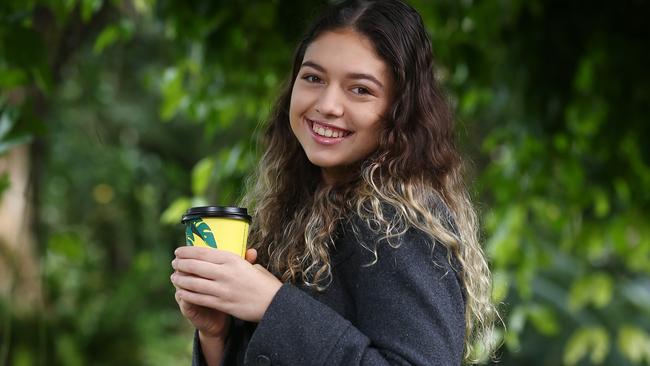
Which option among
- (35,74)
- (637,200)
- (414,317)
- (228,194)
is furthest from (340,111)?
(637,200)

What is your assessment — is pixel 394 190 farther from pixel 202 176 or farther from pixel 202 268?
pixel 202 176

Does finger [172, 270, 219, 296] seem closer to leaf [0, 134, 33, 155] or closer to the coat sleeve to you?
the coat sleeve

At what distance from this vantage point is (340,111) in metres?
1.24

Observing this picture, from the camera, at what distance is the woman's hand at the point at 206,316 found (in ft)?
3.96

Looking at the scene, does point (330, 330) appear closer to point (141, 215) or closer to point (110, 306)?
point (110, 306)

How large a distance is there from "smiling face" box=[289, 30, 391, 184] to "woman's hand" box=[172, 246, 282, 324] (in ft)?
0.73

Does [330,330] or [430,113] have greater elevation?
[430,113]

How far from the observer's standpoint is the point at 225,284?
1.14 meters

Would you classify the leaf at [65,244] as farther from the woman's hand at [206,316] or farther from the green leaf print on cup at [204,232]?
the green leaf print on cup at [204,232]

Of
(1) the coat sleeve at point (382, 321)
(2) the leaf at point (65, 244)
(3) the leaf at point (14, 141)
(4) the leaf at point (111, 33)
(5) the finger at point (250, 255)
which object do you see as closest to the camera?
(1) the coat sleeve at point (382, 321)

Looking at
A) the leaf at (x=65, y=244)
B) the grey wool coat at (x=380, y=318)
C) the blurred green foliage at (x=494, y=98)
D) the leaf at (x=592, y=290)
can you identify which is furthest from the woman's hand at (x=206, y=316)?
the leaf at (x=592, y=290)

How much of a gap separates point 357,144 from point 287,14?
1.69 metres

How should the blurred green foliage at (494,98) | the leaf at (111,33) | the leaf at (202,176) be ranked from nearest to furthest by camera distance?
the blurred green foliage at (494,98)
the leaf at (111,33)
the leaf at (202,176)

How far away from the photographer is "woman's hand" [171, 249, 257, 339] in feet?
3.96
